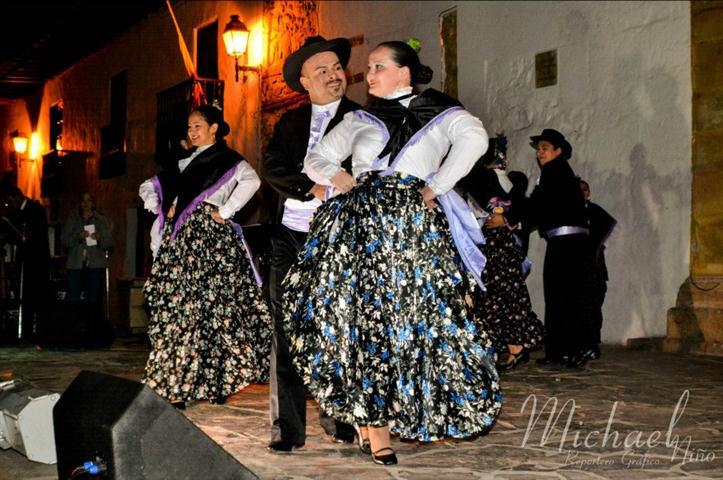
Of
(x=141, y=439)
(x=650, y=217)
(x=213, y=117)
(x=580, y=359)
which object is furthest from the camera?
(x=650, y=217)

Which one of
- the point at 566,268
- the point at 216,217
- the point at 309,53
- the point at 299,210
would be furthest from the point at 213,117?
the point at 566,268

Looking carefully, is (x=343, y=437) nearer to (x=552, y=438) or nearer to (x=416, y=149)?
(x=552, y=438)

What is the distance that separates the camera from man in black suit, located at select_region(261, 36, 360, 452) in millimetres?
4699

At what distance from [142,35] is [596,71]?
13006 mm

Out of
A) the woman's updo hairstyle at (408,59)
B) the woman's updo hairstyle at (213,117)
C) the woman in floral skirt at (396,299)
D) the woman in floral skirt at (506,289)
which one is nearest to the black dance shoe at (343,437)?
the woman in floral skirt at (396,299)

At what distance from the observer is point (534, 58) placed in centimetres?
1145

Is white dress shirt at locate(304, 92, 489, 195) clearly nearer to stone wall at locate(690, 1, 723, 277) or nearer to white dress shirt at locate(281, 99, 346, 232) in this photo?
white dress shirt at locate(281, 99, 346, 232)

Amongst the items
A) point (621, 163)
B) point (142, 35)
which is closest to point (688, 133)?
point (621, 163)

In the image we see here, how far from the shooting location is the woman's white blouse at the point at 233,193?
20.3ft

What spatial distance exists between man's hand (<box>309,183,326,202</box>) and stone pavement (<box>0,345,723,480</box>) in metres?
1.23

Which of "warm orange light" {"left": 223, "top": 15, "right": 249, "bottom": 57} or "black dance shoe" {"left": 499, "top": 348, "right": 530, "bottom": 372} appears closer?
"black dance shoe" {"left": 499, "top": 348, "right": 530, "bottom": 372}

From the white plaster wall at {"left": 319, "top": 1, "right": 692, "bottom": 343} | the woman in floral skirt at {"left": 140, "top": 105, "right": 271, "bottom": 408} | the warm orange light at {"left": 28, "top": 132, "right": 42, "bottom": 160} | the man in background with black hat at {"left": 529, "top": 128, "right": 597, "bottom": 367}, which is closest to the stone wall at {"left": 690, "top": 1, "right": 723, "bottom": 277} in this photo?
the white plaster wall at {"left": 319, "top": 1, "right": 692, "bottom": 343}

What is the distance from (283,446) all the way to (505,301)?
155 inches

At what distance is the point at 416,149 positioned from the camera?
4.33m
